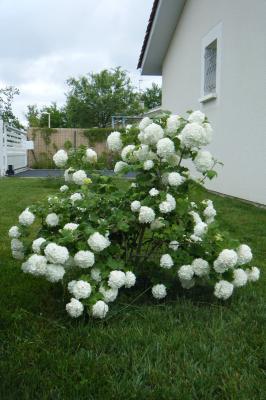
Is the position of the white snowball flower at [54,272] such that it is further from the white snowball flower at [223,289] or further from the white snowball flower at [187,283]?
the white snowball flower at [223,289]

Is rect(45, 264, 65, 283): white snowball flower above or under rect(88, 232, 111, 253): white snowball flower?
under

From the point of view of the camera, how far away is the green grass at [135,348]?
5.67 ft

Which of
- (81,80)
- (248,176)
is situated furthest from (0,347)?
(81,80)

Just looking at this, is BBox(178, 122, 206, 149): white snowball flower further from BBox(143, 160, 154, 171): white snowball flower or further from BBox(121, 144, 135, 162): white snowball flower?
BBox(121, 144, 135, 162): white snowball flower

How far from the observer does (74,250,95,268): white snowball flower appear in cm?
220

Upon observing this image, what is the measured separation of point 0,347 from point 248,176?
5.19 metres

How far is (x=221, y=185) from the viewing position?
8.02m

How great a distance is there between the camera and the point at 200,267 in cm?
239

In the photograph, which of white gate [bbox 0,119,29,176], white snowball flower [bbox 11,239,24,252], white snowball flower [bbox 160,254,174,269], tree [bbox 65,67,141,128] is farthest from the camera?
tree [bbox 65,67,141,128]

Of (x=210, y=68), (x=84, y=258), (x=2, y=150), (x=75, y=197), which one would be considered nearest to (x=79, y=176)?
(x=75, y=197)

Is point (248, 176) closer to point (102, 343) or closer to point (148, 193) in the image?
point (148, 193)

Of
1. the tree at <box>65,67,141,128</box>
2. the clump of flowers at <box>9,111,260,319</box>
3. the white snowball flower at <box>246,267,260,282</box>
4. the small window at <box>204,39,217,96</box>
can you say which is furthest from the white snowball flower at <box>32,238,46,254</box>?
the tree at <box>65,67,141,128</box>

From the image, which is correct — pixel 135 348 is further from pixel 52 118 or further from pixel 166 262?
pixel 52 118

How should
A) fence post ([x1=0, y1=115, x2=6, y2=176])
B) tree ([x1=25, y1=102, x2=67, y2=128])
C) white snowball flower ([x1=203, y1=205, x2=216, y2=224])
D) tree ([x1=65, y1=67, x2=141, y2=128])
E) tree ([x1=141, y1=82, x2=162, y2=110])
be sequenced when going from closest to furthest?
white snowball flower ([x1=203, y1=205, x2=216, y2=224]), fence post ([x1=0, y1=115, x2=6, y2=176]), tree ([x1=65, y1=67, x2=141, y2=128]), tree ([x1=25, y1=102, x2=67, y2=128]), tree ([x1=141, y1=82, x2=162, y2=110])
